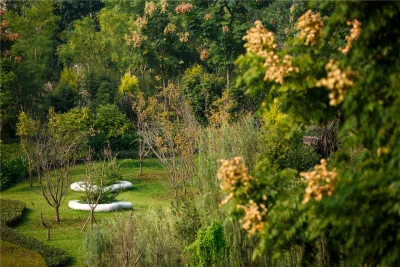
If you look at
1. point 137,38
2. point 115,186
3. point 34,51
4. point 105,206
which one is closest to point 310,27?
point 105,206

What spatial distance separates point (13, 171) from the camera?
2195 centimetres

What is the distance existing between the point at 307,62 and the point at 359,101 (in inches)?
23.5

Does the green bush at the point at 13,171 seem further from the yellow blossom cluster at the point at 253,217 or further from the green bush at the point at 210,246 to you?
the yellow blossom cluster at the point at 253,217

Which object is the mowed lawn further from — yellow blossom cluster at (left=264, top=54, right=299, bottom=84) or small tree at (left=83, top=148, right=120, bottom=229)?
yellow blossom cluster at (left=264, top=54, right=299, bottom=84)

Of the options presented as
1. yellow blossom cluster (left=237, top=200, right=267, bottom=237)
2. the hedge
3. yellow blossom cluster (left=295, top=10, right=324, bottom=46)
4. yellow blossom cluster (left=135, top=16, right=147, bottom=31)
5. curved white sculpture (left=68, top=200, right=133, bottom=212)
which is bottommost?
the hedge

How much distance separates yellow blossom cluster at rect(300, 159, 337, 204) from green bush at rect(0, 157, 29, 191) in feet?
60.1

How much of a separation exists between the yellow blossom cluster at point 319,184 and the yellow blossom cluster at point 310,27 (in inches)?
48.5

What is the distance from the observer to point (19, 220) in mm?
16703

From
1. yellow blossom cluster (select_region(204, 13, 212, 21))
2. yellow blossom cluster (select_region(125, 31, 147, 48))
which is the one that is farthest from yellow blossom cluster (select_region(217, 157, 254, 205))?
yellow blossom cluster (select_region(125, 31, 147, 48))

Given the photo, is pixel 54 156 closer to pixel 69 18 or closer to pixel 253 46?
pixel 253 46

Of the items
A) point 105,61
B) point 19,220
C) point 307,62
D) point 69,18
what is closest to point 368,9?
point 307,62

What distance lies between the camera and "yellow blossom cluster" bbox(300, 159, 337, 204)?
15.0 ft

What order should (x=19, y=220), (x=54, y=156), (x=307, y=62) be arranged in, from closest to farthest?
(x=307, y=62), (x=19, y=220), (x=54, y=156)

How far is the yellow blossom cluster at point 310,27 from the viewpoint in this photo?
5196 millimetres
